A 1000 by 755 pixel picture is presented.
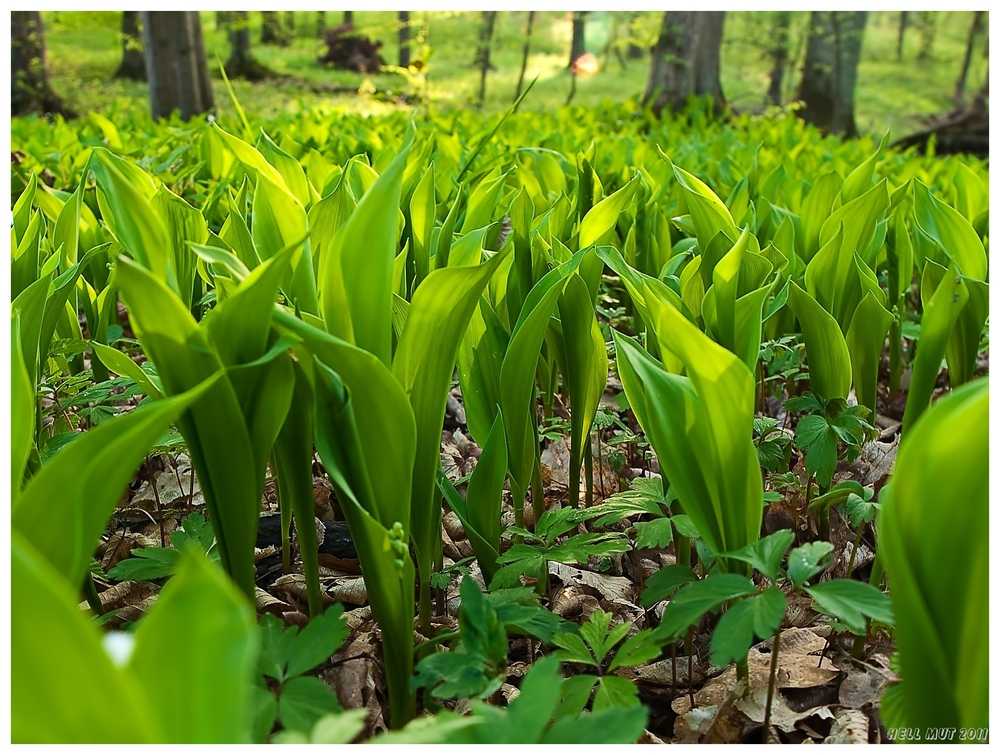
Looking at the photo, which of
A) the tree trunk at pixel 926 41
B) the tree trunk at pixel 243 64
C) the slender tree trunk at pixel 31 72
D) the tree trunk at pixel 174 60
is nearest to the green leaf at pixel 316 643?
the tree trunk at pixel 174 60

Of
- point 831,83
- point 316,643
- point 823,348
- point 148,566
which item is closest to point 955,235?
point 823,348

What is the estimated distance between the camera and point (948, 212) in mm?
1684

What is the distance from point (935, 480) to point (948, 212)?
1186mm

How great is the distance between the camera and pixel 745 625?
Answer: 899mm

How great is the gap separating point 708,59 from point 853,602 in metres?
10.2

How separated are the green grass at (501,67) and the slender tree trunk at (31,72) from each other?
1788 millimetres

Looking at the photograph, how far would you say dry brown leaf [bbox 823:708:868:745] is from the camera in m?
1.13

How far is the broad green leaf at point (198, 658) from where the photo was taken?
54 centimetres

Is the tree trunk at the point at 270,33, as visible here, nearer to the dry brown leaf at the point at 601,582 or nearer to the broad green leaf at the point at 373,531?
the dry brown leaf at the point at 601,582

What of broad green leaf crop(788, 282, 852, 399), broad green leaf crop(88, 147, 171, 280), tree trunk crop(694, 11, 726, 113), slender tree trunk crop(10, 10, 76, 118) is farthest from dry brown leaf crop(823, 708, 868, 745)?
slender tree trunk crop(10, 10, 76, 118)

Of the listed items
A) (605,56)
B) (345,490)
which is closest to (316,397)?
(345,490)

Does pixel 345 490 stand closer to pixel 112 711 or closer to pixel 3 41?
pixel 112 711

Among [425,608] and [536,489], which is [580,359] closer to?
[536,489]

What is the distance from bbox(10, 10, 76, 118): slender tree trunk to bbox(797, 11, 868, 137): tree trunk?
11402 millimetres
